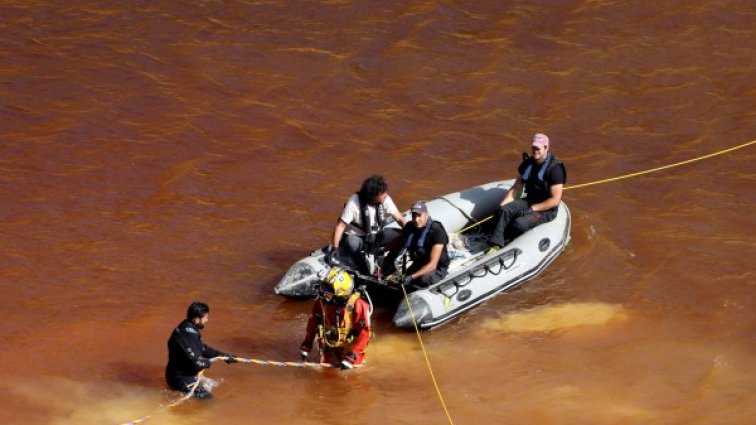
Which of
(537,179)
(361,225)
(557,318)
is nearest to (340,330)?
(361,225)

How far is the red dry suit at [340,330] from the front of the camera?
36.1ft

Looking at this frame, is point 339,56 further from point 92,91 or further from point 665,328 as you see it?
point 665,328

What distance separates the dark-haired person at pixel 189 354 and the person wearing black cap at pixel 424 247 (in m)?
2.30

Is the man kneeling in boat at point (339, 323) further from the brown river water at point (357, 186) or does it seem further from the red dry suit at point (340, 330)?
the brown river water at point (357, 186)

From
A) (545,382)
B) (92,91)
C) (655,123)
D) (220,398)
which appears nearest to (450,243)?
(545,382)

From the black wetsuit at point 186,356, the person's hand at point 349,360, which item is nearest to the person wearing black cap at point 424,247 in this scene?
the person's hand at point 349,360

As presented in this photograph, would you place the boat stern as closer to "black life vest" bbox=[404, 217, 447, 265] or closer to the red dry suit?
"black life vest" bbox=[404, 217, 447, 265]

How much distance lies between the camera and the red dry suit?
11.0m

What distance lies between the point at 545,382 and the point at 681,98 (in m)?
7.64

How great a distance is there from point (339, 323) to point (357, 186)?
453 centimetres

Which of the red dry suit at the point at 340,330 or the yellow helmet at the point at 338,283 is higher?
the yellow helmet at the point at 338,283

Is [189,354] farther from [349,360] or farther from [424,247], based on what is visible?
[424,247]

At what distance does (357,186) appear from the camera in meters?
15.4

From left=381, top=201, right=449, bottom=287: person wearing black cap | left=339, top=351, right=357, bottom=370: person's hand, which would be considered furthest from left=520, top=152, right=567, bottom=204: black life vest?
left=339, top=351, right=357, bottom=370: person's hand
